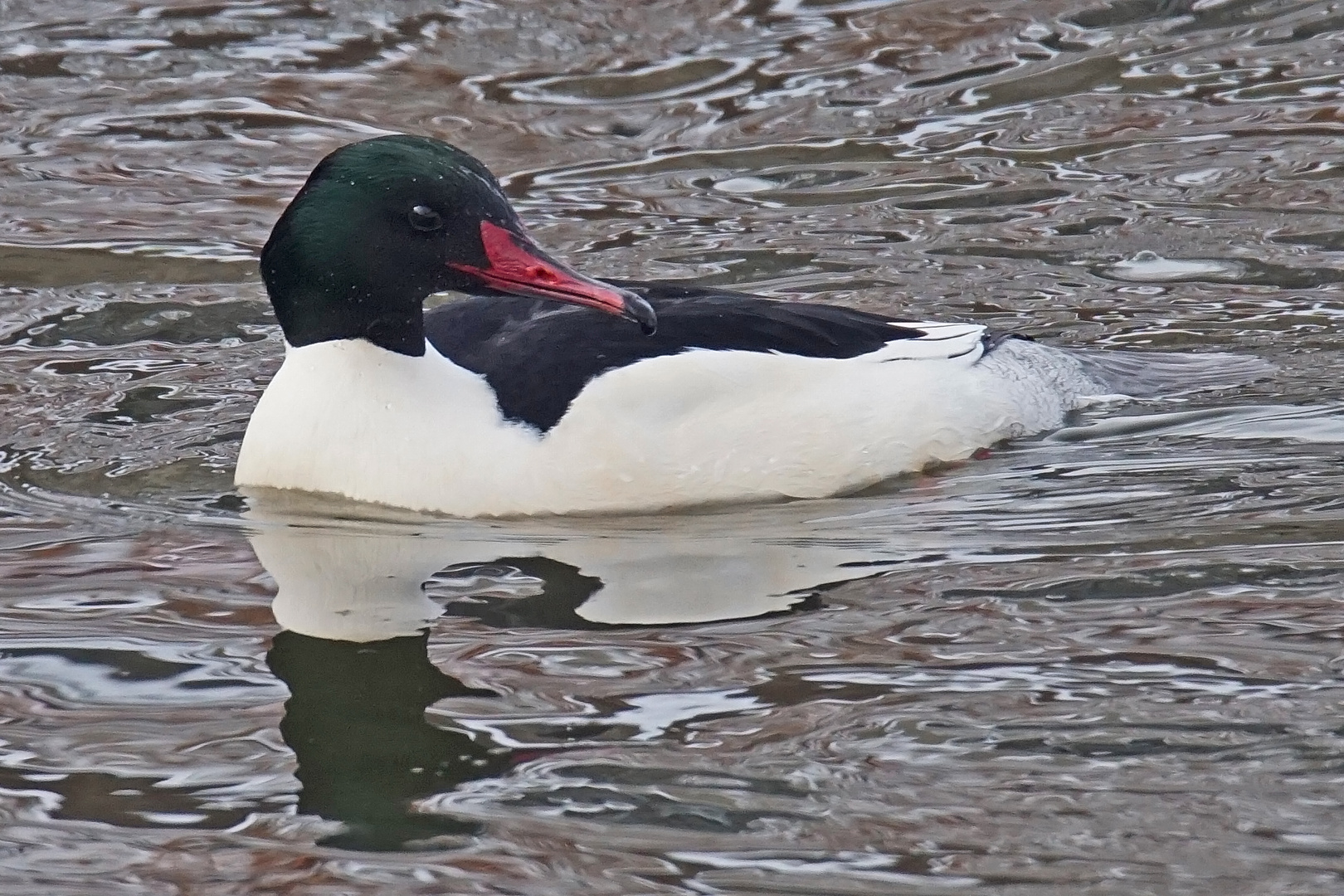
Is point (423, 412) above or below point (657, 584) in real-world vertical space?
above

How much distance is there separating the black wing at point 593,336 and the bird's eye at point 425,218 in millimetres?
494

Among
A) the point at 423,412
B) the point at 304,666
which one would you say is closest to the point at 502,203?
the point at 423,412

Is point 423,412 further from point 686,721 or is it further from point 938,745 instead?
point 938,745

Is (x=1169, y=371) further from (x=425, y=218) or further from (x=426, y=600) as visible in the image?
(x=426, y=600)

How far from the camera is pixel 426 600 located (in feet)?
17.9

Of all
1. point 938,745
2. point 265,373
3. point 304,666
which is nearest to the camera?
point 938,745

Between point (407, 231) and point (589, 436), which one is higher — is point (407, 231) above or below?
above

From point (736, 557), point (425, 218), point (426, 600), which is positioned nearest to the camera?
point (426, 600)

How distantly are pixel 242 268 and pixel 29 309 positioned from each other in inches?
37.8

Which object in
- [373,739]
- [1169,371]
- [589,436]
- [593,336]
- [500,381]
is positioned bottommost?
[373,739]

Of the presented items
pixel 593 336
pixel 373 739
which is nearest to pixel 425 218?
pixel 593 336

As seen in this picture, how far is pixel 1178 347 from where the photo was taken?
7.83 m

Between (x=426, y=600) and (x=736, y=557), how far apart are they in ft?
2.99

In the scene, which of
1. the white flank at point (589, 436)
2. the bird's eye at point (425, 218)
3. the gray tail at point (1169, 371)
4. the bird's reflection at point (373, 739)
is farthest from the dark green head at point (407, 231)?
the gray tail at point (1169, 371)
